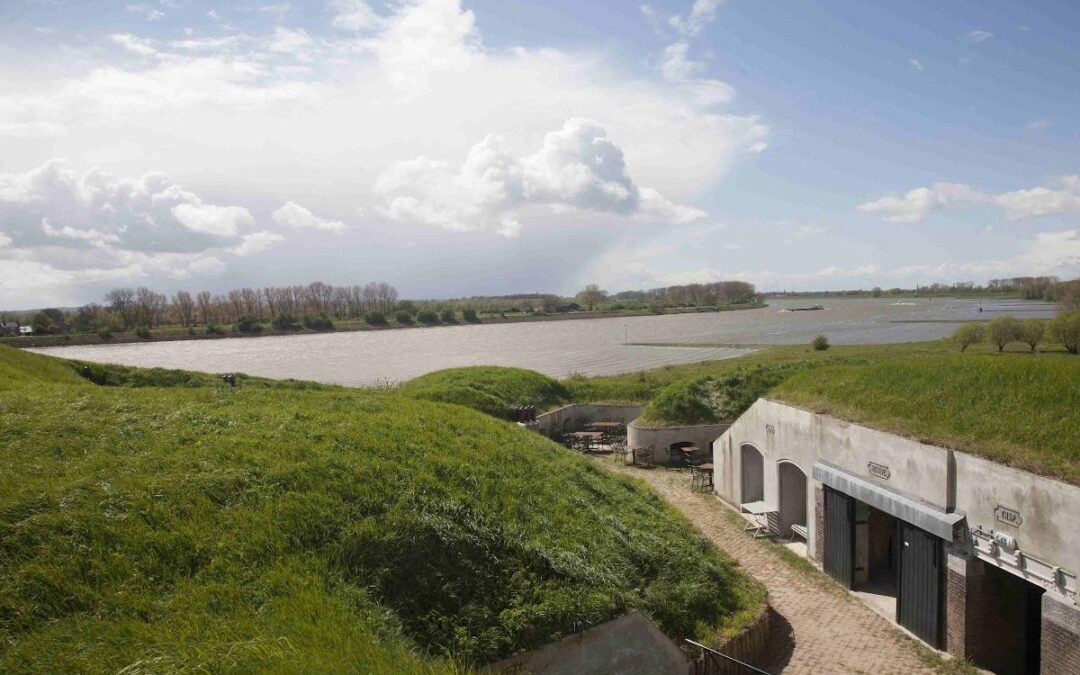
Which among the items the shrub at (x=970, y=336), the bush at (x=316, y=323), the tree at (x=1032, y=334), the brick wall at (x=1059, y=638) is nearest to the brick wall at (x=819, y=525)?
the brick wall at (x=1059, y=638)

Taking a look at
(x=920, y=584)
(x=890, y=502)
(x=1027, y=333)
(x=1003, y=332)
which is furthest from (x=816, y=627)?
(x=1027, y=333)

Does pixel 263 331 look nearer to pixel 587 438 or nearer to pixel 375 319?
pixel 375 319

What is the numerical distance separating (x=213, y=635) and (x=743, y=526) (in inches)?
523

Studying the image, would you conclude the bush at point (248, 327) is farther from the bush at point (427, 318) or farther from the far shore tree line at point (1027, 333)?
the far shore tree line at point (1027, 333)

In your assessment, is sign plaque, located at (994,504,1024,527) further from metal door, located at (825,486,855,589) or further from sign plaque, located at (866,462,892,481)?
metal door, located at (825,486,855,589)

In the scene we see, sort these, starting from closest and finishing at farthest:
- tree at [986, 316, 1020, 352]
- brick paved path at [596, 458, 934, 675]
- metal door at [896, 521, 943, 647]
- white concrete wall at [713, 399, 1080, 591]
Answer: white concrete wall at [713, 399, 1080, 591] → brick paved path at [596, 458, 934, 675] → metal door at [896, 521, 943, 647] → tree at [986, 316, 1020, 352]

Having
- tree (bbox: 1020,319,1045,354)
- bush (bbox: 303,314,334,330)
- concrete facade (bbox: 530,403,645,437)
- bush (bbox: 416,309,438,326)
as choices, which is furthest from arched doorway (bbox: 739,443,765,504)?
bush (bbox: 416,309,438,326)

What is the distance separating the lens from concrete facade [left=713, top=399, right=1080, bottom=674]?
318 inches

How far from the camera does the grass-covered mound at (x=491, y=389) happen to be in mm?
27422

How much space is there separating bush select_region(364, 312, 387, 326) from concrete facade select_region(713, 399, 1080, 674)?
346 feet

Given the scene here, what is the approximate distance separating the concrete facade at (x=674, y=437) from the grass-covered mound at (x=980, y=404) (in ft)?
30.7

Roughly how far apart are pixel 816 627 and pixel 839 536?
2348mm

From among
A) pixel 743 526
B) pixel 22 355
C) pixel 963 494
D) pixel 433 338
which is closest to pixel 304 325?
pixel 433 338

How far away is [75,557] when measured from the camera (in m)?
7.04
